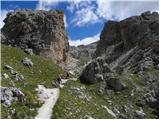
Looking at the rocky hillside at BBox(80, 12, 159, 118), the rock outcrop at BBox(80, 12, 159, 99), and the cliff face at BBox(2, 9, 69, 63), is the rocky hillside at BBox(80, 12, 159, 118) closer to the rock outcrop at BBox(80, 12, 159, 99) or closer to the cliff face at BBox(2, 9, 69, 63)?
the rock outcrop at BBox(80, 12, 159, 99)

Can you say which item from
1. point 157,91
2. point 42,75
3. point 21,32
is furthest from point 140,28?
point 42,75

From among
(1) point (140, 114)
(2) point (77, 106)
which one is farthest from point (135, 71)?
(2) point (77, 106)

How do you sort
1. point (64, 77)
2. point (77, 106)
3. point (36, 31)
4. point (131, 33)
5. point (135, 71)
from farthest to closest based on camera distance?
point (131, 33) → point (36, 31) → point (135, 71) → point (64, 77) → point (77, 106)

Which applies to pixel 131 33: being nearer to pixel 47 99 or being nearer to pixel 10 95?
pixel 47 99

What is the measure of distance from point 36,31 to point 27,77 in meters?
52.7

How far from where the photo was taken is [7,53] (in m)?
86.2

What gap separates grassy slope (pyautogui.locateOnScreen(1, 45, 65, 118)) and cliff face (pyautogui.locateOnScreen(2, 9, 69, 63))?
3487cm

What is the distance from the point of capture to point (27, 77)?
247 ft

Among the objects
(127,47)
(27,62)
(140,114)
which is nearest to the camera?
(140,114)

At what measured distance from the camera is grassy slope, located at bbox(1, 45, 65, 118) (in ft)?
187

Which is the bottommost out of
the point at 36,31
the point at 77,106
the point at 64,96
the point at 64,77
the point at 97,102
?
the point at 97,102

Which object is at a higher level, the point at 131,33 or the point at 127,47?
the point at 131,33

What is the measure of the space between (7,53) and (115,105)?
84.0 feet

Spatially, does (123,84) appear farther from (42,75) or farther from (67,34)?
(67,34)
